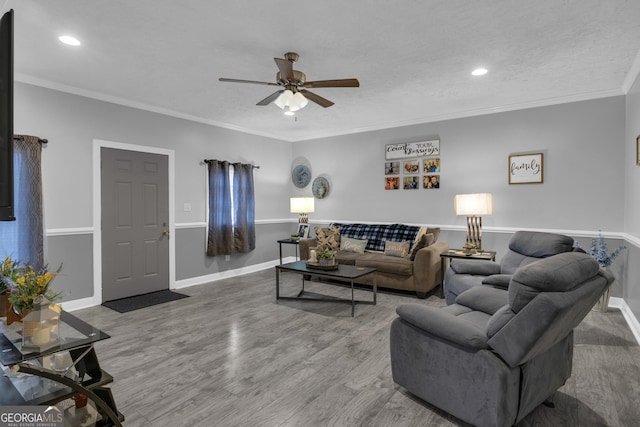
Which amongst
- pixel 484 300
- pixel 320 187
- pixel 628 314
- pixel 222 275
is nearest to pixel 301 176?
pixel 320 187

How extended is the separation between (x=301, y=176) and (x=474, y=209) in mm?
3549

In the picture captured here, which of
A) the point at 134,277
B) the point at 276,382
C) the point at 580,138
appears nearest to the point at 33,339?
the point at 276,382

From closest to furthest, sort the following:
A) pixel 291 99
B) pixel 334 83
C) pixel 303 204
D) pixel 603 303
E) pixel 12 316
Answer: pixel 12 316 < pixel 334 83 < pixel 291 99 < pixel 603 303 < pixel 303 204

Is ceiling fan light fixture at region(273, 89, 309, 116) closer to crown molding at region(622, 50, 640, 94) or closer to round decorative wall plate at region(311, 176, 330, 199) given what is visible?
crown molding at region(622, 50, 640, 94)

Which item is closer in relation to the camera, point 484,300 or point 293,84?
point 484,300

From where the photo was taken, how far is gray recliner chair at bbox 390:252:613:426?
1.66 metres

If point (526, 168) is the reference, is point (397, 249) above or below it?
below

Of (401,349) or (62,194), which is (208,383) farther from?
(62,194)

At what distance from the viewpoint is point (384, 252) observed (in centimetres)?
541

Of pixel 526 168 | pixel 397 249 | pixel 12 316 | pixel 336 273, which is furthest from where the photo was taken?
pixel 397 249

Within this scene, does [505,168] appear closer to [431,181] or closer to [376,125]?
[431,181]

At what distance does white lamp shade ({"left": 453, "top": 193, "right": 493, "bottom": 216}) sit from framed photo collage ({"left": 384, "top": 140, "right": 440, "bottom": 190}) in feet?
3.14

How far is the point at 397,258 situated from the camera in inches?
197

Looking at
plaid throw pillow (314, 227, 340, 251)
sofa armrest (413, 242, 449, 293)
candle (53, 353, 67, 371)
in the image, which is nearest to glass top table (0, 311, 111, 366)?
candle (53, 353, 67, 371)
